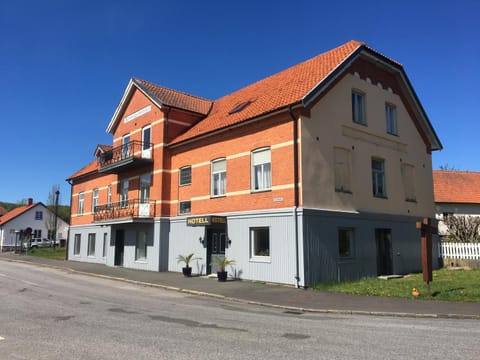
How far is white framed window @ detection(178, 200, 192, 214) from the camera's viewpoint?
70.5 feet

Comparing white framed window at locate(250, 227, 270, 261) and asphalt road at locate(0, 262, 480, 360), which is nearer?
asphalt road at locate(0, 262, 480, 360)

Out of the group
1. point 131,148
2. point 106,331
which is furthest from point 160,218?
point 106,331

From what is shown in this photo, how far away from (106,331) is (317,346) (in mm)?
4023

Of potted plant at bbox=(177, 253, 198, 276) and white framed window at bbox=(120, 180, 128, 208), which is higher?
white framed window at bbox=(120, 180, 128, 208)

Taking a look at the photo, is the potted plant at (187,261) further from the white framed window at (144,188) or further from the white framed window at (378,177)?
the white framed window at (378,177)

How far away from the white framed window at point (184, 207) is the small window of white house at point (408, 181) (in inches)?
437

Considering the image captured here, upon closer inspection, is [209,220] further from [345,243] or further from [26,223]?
[26,223]

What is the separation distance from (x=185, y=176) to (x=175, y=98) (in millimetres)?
5769

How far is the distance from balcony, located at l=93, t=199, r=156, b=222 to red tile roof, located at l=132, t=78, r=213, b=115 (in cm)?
589

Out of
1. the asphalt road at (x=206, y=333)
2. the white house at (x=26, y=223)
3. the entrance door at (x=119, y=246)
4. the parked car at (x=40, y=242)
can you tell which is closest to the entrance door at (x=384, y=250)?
the asphalt road at (x=206, y=333)

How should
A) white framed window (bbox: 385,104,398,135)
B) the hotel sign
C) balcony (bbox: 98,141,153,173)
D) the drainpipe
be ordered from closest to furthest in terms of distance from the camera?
the drainpipe, the hotel sign, white framed window (bbox: 385,104,398,135), balcony (bbox: 98,141,153,173)

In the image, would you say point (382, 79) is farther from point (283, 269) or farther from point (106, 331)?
point (106, 331)

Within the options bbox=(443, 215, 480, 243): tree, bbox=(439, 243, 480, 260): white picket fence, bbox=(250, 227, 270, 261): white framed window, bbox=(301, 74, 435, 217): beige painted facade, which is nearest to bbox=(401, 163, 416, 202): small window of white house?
bbox=(301, 74, 435, 217): beige painted facade

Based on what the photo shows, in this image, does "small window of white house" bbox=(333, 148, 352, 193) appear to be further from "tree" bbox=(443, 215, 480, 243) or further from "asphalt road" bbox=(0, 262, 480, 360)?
"tree" bbox=(443, 215, 480, 243)
